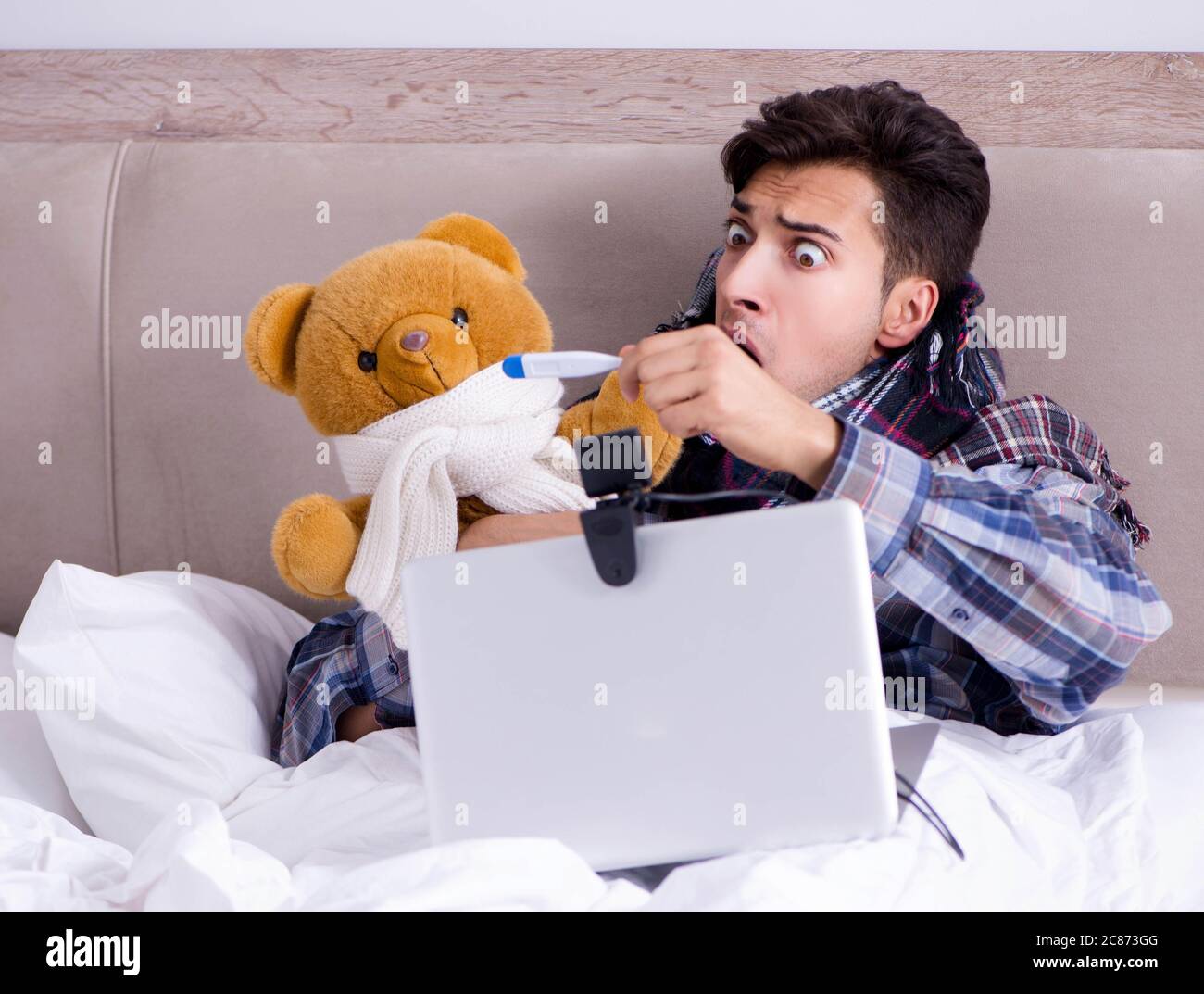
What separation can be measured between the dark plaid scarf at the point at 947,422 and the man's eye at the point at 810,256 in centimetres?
14

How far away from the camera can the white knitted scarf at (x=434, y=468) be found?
100 cm

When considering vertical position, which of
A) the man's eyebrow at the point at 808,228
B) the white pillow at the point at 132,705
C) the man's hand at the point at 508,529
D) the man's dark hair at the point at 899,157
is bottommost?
the white pillow at the point at 132,705

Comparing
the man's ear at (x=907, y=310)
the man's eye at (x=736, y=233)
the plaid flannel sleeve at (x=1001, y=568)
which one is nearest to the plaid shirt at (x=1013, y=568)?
the plaid flannel sleeve at (x=1001, y=568)

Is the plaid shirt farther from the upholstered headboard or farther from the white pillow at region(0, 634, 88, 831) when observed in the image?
the white pillow at region(0, 634, 88, 831)

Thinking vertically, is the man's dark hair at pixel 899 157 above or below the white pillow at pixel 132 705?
above

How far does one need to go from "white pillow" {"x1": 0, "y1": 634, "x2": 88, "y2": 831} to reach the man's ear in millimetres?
997

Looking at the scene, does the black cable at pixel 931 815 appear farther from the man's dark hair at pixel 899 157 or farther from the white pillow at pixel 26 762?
the white pillow at pixel 26 762

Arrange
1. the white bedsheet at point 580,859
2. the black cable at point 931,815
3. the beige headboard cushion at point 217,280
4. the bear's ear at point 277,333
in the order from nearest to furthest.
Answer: the white bedsheet at point 580,859 → the black cable at point 931,815 → the bear's ear at point 277,333 → the beige headboard cushion at point 217,280

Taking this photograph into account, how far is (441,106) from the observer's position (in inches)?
62.7

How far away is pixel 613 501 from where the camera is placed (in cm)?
73

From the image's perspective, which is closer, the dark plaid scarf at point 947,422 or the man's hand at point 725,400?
the man's hand at point 725,400

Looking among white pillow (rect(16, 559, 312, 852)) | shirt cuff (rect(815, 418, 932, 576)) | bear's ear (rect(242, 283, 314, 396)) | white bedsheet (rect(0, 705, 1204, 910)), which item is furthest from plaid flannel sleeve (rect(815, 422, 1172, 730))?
white pillow (rect(16, 559, 312, 852))

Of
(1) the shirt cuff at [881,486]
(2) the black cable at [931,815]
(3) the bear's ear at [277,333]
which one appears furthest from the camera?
(3) the bear's ear at [277,333]
